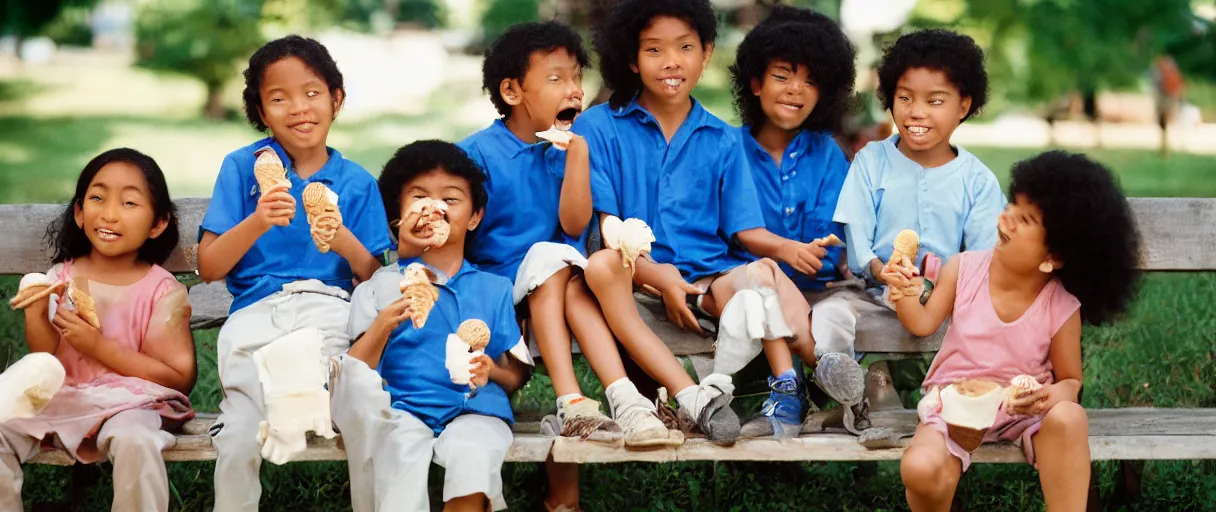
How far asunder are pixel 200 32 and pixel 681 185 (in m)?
10.3

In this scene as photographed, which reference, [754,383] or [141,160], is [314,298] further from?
[754,383]

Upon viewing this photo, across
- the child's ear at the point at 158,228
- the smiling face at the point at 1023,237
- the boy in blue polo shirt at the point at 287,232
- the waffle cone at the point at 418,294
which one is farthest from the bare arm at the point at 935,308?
the child's ear at the point at 158,228

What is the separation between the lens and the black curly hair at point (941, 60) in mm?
3877

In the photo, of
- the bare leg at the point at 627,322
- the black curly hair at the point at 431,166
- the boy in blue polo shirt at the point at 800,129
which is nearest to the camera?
the bare leg at the point at 627,322

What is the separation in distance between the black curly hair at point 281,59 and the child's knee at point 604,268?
94cm

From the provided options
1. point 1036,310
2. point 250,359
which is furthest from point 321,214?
point 1036,310

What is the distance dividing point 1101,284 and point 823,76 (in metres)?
1.08

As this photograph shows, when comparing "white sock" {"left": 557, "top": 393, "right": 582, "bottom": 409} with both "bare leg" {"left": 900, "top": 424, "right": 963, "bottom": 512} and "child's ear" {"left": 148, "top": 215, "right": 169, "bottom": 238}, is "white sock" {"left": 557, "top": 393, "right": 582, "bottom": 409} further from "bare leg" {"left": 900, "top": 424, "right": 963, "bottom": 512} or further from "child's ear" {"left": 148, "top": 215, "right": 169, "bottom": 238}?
"child's ear" {"left": 148, "top": 215, "right": 169, "bottom": 238}

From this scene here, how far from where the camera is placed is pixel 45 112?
50.4 feet

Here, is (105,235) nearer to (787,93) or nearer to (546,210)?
(546,210)

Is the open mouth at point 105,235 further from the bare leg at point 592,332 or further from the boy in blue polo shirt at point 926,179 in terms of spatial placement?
the boy in blue polo shirt at point 926,179

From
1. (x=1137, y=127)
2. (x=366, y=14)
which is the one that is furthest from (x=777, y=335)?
(x=366, y=14)

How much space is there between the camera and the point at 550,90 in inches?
154

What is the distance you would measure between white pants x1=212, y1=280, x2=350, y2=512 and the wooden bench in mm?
111
